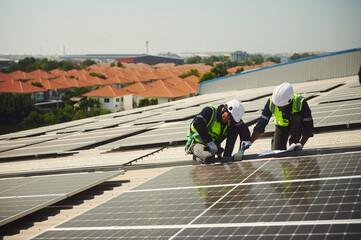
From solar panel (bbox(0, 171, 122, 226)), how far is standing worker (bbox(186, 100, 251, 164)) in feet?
5.85

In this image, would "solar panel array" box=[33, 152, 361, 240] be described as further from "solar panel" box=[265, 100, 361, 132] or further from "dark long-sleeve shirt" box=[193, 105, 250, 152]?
"solar panel" box=[265, 100, 361, 132]

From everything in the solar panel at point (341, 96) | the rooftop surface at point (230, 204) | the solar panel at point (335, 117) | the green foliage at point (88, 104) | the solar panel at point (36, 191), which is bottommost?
the green foliage at point (88, 104)

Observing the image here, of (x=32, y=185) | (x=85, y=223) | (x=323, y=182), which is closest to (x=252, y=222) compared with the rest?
(x=323, y=182)

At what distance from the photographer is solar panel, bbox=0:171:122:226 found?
582 centimetres

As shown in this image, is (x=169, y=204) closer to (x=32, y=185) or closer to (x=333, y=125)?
(x=32, y=185)

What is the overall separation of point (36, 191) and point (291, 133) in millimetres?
5411

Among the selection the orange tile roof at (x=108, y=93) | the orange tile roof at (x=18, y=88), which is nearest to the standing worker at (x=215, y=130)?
the orange tile roof at (x=108, y=93)

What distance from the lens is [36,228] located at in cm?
596

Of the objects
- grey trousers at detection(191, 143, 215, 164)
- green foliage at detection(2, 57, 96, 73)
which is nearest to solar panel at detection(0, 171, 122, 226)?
grey trousers at detection(191, 143, 215, 164)

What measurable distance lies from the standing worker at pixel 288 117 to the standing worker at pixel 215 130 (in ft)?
1.61

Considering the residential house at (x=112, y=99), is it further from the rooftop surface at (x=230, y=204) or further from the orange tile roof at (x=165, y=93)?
the rooftop surface at (x=230, y=204)

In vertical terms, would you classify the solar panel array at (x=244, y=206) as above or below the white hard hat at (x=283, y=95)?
below

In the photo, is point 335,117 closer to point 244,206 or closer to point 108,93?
point 244,206

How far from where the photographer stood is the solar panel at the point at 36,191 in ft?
19.1
